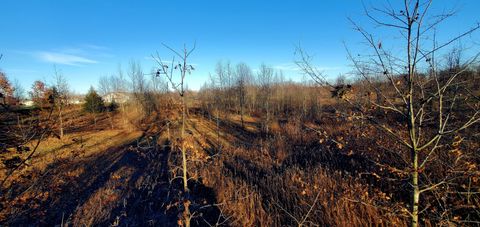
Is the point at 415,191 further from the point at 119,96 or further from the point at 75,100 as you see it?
the point at 119,96

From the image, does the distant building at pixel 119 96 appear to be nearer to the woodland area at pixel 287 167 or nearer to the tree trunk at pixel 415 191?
the woodland area at pixel 287 167

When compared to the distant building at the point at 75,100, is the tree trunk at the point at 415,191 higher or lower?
lower

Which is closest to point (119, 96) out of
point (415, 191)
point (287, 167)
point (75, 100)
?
point (75, 100)

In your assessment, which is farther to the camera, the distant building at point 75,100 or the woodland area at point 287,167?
the distant building at point 75,100

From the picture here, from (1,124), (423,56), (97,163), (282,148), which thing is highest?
(423,56)

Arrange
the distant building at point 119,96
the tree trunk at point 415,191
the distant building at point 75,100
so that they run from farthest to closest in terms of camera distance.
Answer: the distant building at point 119,96, the distant building at point 75,100, the tree trunk at point 415,191

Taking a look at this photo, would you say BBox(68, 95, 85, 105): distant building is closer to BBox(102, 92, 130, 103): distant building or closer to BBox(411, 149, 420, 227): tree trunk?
BBox(102, 92, 130, 103): distant building

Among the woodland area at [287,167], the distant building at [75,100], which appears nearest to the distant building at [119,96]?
the distant building at [75,100]

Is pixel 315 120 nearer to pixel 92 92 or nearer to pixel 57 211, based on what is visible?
pixel 57 211

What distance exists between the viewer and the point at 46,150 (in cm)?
1684

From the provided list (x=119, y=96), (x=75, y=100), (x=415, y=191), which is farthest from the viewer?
(x=119, y=96)

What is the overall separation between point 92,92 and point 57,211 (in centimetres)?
2656

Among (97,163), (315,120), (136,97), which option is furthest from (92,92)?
(315,120)

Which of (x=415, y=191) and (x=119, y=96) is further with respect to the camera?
(x=119, y=96)
